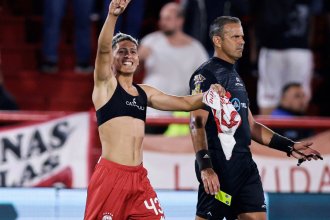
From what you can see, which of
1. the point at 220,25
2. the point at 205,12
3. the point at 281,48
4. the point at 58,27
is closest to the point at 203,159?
the point at 220,25

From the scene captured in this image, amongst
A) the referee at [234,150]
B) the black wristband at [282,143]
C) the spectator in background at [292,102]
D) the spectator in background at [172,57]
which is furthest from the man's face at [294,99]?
the referee at [234,150]

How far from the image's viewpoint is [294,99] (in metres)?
10.1

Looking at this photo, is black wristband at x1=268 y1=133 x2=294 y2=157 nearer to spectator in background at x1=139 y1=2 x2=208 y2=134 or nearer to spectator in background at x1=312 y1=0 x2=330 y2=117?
spectator in background at x1=139 y1=2 x2=208 y2=134

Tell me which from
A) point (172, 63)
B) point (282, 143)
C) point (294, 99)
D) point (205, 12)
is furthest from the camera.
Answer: point (205, 12)

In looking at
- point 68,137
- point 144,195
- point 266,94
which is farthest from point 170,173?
point 144,195

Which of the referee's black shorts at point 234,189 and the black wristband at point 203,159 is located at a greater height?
the black wristband at point 203,159

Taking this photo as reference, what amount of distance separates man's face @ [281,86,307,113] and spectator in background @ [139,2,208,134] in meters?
1.05

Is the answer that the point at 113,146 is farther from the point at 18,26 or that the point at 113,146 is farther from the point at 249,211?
the point at 18,26

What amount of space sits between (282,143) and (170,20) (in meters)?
3.52

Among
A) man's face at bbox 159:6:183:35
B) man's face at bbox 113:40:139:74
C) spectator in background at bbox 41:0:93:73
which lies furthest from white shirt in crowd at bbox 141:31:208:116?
man's face at bbox 113:40:139:74

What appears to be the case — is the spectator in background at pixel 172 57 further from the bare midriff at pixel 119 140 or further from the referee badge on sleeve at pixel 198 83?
the bare midriff at pixel 119 140

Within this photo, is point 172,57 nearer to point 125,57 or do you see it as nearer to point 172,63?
point 172,63

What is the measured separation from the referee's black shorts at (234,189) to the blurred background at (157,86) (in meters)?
1.03

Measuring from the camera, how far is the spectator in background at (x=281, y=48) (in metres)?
10.8
